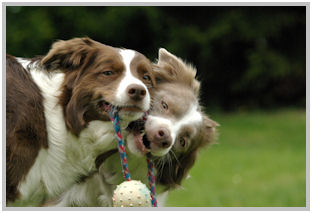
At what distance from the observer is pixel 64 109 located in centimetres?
398

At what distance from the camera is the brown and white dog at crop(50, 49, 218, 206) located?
159 inches

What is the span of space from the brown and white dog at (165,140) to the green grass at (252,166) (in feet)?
1.09

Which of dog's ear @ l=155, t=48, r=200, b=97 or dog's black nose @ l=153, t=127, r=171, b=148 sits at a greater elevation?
dog's ear @ l=155, t=48, r=200, b=97

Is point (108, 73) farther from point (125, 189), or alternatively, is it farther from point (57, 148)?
point (125, 189)

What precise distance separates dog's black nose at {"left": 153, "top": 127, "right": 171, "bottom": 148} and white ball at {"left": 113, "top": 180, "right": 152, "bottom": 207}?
1.37 ft

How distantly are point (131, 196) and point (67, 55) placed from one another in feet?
4.27

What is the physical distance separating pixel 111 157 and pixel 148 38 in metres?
13.8

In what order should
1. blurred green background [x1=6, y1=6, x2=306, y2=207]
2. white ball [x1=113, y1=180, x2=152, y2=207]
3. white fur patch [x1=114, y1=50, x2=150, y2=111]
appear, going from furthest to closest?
blurred green background [x1=6, y1=6, x2=306, y2=207]
white fur patch [x1=114, y1=50, x2=150, y2=111]
white ball [x1=113, y1=180, x2=152, y2=207]

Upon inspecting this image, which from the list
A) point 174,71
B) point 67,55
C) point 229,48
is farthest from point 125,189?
point 229,48

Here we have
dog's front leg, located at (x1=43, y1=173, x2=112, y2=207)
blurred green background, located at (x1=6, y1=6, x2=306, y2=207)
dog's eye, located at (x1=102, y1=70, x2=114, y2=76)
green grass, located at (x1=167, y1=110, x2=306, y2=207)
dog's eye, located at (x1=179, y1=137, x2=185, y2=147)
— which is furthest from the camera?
blurred green background, located at (x1=6, y1=6, x2=306, y2=207)

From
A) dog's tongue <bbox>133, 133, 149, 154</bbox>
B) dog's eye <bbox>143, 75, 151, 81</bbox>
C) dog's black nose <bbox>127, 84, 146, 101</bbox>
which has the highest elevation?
dog's black nose <bbox>127, 84, 146, 101</bbox>

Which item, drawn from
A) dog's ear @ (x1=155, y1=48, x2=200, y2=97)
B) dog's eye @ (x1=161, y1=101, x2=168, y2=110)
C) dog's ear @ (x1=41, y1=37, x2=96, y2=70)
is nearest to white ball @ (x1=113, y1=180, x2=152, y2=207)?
dog's eye @ (x1=161, y1=101, x2=168, y2=110)

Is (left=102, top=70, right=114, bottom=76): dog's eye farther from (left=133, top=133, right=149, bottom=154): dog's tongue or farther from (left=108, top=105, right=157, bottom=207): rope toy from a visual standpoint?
(left=133, top=133, right=149, bottom=154): dog's tongue

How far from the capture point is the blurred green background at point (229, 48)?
1622cm
